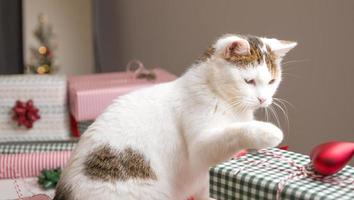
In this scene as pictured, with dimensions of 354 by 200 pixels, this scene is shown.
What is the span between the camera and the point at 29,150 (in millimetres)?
1366

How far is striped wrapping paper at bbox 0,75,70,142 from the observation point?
149 cm

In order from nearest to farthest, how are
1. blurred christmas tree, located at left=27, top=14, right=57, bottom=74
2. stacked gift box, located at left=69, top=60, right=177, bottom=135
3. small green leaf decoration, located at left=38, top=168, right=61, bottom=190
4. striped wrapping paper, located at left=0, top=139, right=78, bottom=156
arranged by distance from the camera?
small green leaf decoration, located at left=38, top=168, right=61, bottom=190 < striped wrapping paper, located at left=0, top=139, right=78, bottom=156 < stacked gift box, located at left=69, top=60, right=177, bottom=135 < blurred christmas tree, located at left=27, top=14, right=57, bottom=74

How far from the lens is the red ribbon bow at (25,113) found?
1471 mm

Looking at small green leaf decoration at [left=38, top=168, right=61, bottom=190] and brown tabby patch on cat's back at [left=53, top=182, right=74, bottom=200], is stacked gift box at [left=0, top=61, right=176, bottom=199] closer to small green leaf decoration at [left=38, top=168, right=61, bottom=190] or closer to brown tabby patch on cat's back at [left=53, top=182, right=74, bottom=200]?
small green leaf decoration at [left=38, top=168, right=61, bottom=190]

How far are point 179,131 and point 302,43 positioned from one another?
0.71 meters

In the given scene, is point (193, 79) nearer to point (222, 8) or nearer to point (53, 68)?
point (222, 8)

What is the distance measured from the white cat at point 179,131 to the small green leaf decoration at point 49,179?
33 cm

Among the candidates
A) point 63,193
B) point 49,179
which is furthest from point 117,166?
point 49,179

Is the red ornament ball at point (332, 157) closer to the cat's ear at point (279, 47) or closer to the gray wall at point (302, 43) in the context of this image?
the cat's ear at point (279, 47)

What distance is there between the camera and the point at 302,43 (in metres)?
1.49

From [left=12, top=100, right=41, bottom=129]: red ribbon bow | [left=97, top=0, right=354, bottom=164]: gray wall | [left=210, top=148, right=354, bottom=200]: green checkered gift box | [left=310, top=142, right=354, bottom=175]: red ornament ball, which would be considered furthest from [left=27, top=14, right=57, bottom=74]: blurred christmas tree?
[left=310, top=142, right=354, bottom=175]: red ornament ball

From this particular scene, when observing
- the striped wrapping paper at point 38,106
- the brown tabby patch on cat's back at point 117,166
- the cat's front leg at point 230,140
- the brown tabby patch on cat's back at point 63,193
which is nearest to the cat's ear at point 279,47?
Result: the cat's front leg at point 230,140

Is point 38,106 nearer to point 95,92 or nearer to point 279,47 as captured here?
point 95,92

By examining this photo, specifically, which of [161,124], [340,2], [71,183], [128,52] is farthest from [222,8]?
[71,183]
